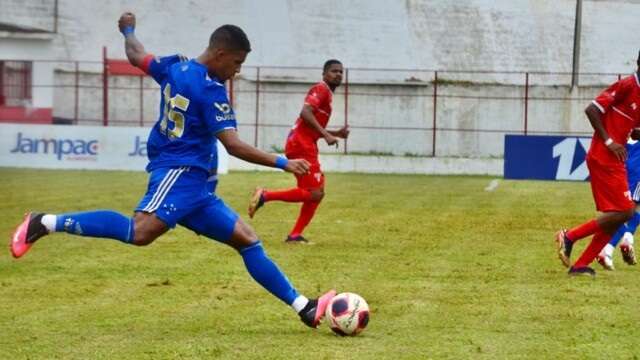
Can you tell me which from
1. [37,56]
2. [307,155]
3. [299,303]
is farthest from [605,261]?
[37,56]

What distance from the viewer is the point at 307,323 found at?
827 cm

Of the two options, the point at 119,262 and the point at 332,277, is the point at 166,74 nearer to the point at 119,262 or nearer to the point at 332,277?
the point at 332,277

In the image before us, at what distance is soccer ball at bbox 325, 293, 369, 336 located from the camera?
26.5ft

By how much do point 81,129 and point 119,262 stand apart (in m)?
21.2

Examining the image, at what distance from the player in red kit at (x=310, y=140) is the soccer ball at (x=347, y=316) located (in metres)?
6.07

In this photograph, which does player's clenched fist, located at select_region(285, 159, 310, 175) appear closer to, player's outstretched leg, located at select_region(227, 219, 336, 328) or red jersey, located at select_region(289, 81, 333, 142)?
player's outstretched leg, located at select_region(227, 219, 336, 328)

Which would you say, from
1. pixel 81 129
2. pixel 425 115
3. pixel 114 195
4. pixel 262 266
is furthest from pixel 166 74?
pixel 425 115

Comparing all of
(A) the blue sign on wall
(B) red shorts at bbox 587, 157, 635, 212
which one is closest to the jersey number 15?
(B) red shorts at bbox 587, 157, 635, 212

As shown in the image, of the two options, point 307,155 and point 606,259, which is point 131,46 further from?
point 307,155

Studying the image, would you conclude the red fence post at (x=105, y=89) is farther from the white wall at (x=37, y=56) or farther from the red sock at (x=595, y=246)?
the red sock at (x=595, y=246)

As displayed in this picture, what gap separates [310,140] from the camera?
14.6m

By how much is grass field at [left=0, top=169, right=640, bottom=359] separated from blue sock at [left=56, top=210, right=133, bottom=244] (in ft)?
2.09

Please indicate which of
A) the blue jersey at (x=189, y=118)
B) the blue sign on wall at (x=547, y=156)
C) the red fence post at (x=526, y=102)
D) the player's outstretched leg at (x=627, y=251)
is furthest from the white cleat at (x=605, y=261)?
the red fence post at (x=526, y=102)

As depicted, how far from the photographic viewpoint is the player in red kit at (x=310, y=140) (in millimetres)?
14234
